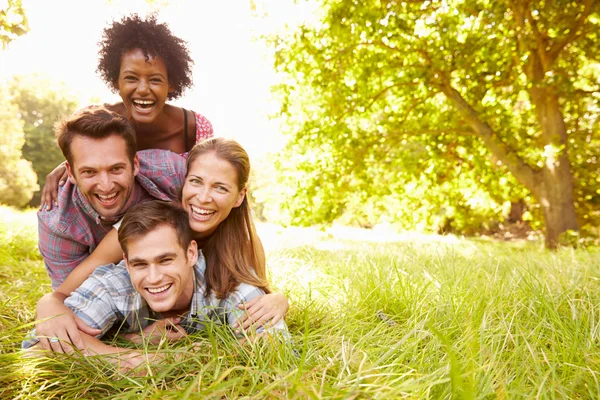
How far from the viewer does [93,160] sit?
2.31m

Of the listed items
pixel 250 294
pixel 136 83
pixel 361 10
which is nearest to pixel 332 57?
pixel 361 10

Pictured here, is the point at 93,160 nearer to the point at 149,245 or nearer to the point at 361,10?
the point at 149,245

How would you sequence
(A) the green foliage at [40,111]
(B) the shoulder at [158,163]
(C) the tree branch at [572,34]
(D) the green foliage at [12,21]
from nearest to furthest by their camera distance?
(B) the shoulder at [158,163] → (D) the green foliage at [12,21] → (C) the tree branch at [572,34] → (A) the green foliage at [40,111]

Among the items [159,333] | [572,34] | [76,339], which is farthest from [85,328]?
[572,34]

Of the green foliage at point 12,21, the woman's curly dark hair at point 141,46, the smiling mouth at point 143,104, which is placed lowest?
the smiling mouth at point 143,104

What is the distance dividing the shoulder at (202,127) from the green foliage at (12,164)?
18706 millimetres

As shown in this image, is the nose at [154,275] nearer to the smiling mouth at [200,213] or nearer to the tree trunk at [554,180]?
the smiling mouth at [200,213]

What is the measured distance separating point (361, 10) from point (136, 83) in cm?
317

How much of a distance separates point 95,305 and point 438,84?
5.27 m

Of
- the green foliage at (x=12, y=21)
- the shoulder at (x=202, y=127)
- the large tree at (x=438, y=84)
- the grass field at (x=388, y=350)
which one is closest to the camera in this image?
the grass field at (x=388, y=350)

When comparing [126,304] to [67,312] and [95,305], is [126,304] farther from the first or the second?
[67,312]

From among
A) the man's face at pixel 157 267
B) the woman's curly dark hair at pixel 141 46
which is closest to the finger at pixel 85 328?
the man's face at pixel 157 267

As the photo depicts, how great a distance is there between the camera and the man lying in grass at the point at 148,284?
82.2 inches

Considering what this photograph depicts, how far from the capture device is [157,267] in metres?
2.10
